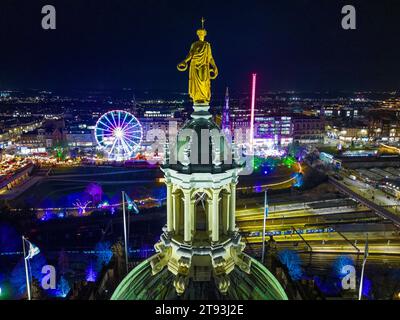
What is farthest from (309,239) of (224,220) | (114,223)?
(224,220)

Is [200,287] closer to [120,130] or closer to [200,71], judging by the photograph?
[200,71]

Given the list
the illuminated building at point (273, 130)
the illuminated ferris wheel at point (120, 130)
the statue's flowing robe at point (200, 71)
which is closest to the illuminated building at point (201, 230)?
the statue's flowing robe at point (200, 71)

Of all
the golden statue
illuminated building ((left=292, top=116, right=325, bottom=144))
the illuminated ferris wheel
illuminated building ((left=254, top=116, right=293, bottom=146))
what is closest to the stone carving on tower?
the golden statue

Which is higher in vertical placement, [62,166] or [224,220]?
[224,220]

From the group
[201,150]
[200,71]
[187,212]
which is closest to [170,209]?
[187,212]

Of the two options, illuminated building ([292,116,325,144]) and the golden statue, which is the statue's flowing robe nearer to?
the golden statue
